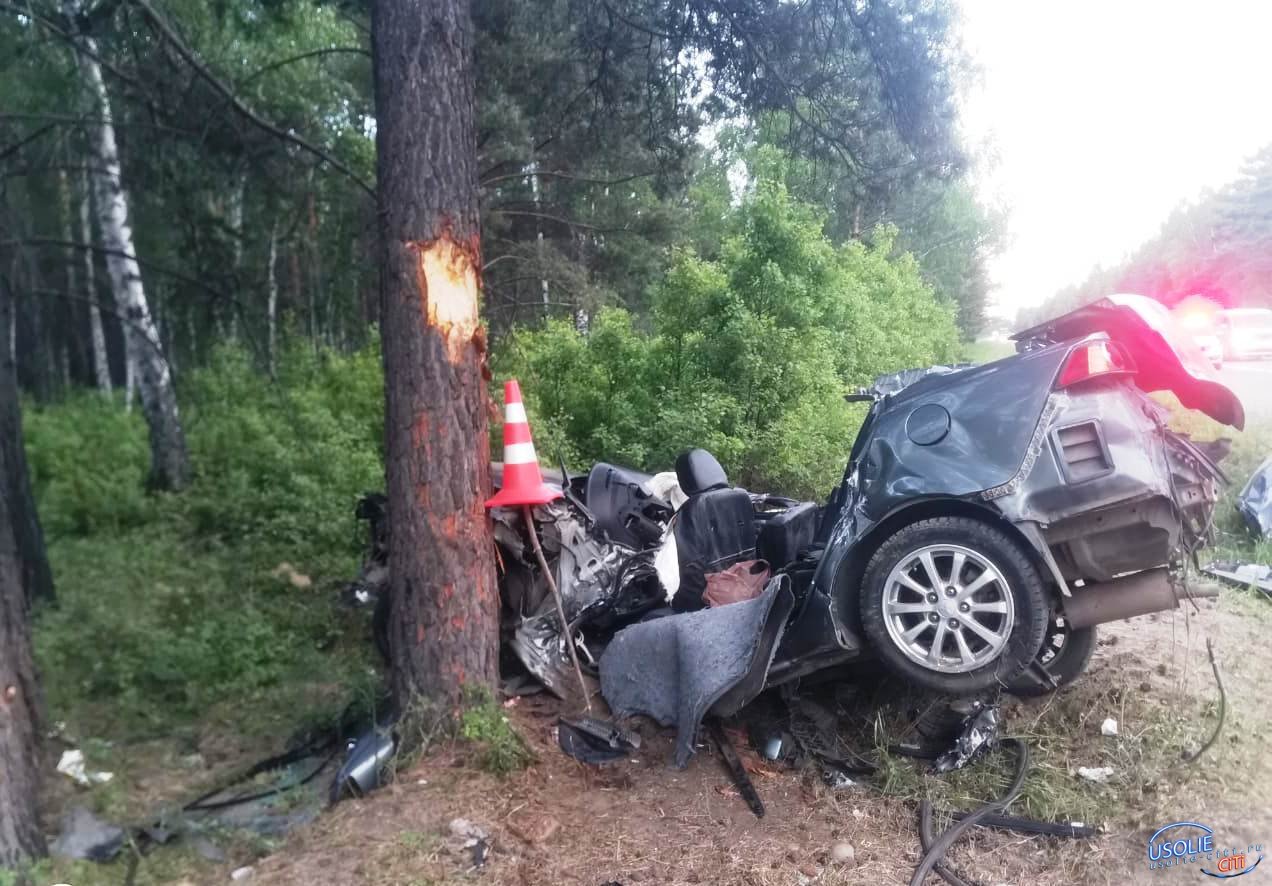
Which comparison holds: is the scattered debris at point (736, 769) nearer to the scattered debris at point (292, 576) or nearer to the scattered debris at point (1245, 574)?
the scattered debris at point (1245, 574)

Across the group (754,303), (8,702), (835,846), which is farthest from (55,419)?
(835,846)

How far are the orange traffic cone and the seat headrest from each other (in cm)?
107

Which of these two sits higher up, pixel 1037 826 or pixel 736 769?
pixel 736 769

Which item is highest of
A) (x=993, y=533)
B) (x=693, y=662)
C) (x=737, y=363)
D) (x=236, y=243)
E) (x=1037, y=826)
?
(x=236, y=243)

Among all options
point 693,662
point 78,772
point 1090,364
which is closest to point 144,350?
point 78,772

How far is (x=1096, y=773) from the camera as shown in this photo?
3922 mm

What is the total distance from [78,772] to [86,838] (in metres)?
0.96

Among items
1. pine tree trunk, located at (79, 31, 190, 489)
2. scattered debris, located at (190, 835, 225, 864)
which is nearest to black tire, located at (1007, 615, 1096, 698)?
scattered debris, located at (190, 835, 225, 864)

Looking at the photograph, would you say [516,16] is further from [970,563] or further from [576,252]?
[576,252]

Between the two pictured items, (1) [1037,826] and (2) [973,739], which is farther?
(2) [973,739]

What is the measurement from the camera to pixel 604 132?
791 centimetres

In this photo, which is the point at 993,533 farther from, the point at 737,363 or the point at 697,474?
the point at 737,363

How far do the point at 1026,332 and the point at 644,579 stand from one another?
237 centimetres

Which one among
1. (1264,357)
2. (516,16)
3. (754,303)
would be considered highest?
(516,16)
